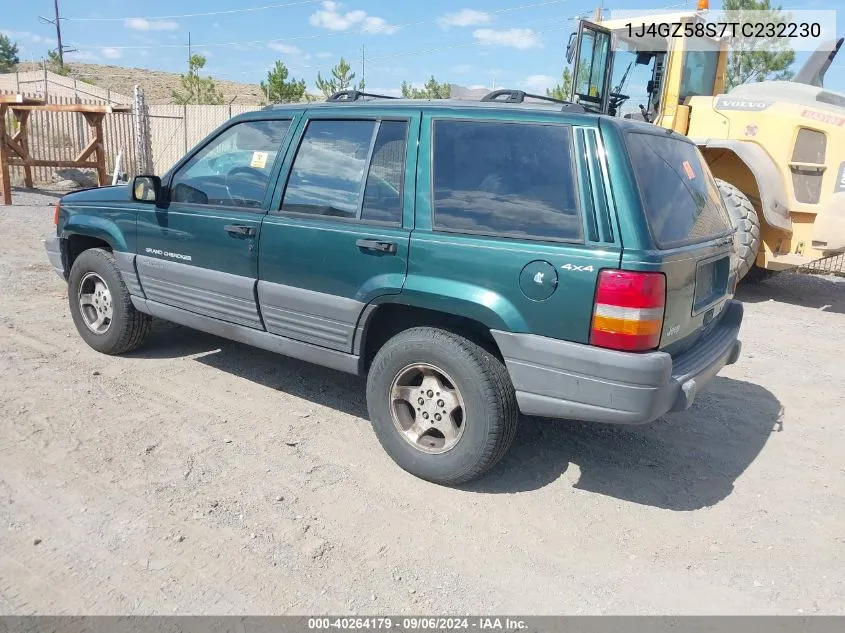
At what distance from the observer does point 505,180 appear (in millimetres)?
3293

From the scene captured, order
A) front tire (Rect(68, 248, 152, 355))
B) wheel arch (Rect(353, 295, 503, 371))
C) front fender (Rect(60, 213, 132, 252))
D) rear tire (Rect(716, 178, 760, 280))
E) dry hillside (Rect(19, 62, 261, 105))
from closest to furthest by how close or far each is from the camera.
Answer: wheel arch (Rect(353, 295, 503, 371)), front fender (Rect(60, 213, 132, 252)), front tire (Rect(68, 248, 152, 355)), rear tire (Rect(716, 178, 760, 280)), dry hillside (Rect(19, 62, 261, 105))

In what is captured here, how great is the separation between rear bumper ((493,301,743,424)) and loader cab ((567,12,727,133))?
5455 mm

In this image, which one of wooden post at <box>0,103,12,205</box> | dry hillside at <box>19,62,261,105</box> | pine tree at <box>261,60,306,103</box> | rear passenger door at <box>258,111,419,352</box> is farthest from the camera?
dry hillside at <box>19,62,261,105</box>

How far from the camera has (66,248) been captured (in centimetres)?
546

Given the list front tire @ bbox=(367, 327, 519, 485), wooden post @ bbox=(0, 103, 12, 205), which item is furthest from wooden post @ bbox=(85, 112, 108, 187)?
front tire @ bbox=(367, 327, 519, 485)

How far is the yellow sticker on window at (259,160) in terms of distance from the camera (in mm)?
4242

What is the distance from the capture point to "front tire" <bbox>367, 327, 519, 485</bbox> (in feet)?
10.9

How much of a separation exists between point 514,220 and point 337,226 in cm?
107

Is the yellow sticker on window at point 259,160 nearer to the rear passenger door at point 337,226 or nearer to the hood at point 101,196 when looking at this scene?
the rear passenger door at point 337,226

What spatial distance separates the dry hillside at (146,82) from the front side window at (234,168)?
50796 mm

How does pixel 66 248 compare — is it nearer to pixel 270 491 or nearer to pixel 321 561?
pixel 270 491

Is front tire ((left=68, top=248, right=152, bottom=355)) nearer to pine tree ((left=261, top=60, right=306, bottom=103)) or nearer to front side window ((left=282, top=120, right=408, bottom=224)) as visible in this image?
front side window ((left=282, top=120, right=408, bottom=224))

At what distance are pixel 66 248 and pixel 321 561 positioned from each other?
3.90 m

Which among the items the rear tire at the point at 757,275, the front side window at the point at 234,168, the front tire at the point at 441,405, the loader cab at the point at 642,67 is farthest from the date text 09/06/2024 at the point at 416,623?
the rear tire at the point at 757,275
